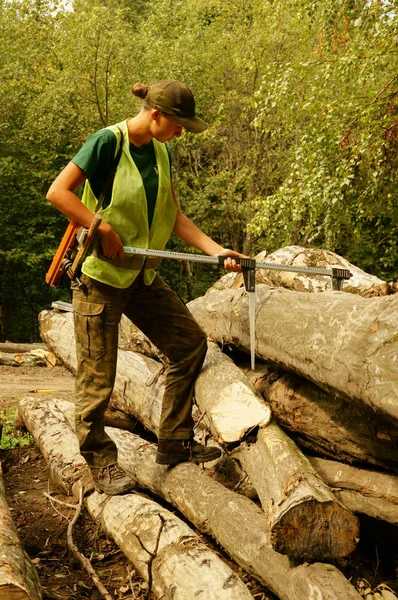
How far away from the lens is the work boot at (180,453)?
4.32 m

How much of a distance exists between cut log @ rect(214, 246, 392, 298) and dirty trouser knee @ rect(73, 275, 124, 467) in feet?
5.11

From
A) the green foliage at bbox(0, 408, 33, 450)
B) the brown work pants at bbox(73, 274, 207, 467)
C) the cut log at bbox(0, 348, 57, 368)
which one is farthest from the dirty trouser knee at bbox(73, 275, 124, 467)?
the cut log at bbox(0, 348, 57, 368)

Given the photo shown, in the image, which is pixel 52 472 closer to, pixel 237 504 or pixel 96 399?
pixel 96 399

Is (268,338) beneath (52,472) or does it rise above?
above

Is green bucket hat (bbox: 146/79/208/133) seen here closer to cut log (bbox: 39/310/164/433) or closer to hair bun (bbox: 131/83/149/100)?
hair bun (bbox: 131/83/149/100)

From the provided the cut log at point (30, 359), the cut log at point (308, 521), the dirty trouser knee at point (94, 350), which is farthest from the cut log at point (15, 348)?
the cut log at point (308, 521)

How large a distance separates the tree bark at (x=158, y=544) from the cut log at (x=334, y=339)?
1.09 metres

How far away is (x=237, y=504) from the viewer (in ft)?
12.4

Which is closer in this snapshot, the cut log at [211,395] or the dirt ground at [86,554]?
the dirt ground at [86,554]

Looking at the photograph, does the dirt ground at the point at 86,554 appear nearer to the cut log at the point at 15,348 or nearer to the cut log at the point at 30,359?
the cut log at the point at 30,359

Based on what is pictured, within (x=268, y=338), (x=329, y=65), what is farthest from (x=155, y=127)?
(x=329, y=65)

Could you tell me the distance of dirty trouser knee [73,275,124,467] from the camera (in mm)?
3975

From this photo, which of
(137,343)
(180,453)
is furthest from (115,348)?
(137,343)

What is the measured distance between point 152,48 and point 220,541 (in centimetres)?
1864
